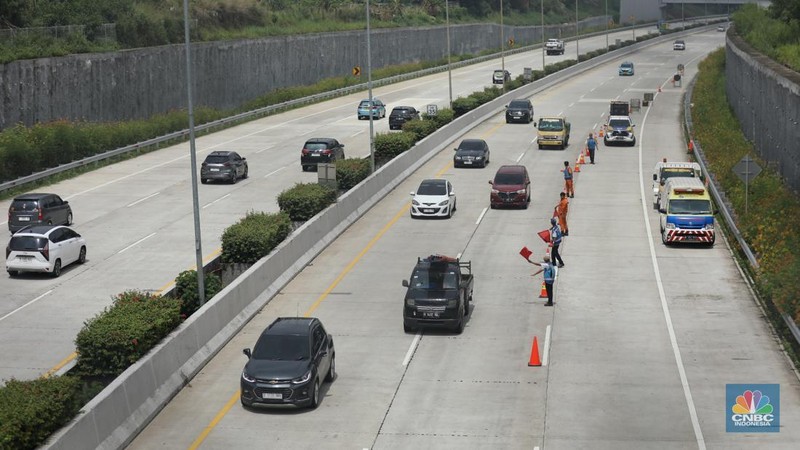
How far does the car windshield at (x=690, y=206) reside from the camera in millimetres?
42750

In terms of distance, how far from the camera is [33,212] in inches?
1773

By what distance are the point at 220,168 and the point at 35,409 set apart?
38.3 metres

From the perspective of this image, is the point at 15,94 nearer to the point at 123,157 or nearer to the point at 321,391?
the point at 123,157

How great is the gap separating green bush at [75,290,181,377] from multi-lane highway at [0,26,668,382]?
3.46m

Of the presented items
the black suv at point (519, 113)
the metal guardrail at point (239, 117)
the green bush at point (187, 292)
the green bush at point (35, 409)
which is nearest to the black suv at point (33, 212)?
the metal guardrail at point (239, 117)

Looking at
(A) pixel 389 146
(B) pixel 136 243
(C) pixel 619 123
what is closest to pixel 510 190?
(A) pixel 389 146

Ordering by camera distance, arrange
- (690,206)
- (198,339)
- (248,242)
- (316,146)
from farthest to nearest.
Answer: (316,146)
(690,206)
(248,242)
(198,339)

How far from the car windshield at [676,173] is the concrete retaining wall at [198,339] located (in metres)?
12.6

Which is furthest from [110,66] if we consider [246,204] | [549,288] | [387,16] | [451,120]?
[387,16]

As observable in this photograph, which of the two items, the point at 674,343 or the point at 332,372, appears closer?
the point at 332,372

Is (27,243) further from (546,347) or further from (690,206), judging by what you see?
(690,206)

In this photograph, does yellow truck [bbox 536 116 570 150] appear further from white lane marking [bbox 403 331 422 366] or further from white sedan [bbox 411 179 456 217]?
white lane marking [bbox 403 331 422 366]

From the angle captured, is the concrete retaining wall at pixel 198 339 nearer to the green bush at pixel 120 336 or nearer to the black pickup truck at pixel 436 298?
the green bush at pixel 120 336

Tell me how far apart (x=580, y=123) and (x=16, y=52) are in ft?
122
